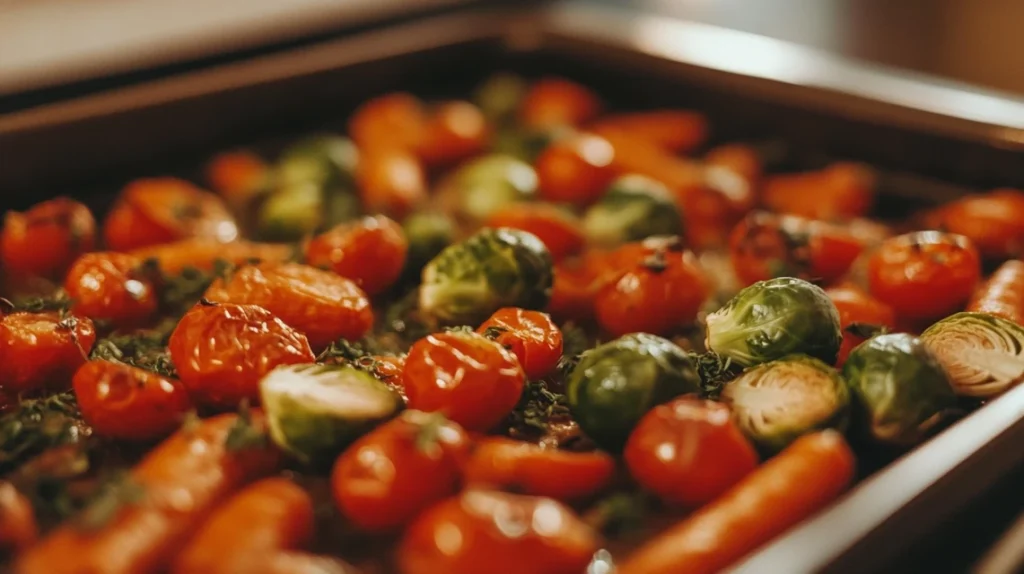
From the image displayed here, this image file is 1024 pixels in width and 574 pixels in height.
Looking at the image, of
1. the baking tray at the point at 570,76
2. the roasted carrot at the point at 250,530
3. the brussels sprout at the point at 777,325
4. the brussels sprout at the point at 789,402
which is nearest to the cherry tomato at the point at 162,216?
the baking tray at the point at 570,76

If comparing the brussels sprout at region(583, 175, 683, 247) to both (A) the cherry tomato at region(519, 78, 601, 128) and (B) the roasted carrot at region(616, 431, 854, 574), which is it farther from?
(B) the roasted carrot at region(616, 431, 854, 574)

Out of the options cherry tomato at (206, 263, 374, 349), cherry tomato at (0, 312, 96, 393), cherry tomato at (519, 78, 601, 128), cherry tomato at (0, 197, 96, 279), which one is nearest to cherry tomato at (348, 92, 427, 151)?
cherry tomato at (519, 78, 601, 128)

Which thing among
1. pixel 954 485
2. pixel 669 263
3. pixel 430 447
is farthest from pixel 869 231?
pixel 430 447

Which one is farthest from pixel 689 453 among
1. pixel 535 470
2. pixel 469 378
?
pixel 469 378

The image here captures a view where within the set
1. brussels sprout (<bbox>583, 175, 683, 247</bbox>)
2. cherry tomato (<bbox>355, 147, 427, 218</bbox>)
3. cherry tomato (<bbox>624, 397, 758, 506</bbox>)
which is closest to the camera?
cherry tomato (<bbox>624, 397, 758, 506</bbox>)

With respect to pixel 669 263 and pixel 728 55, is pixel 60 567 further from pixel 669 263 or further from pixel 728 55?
pixel 728 55

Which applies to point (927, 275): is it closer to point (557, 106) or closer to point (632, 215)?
point (632, 215)
